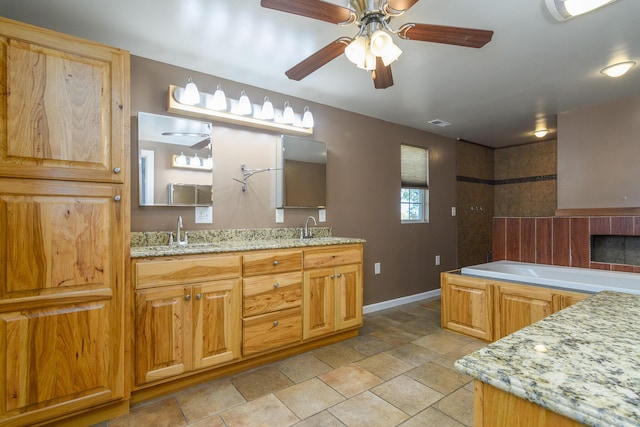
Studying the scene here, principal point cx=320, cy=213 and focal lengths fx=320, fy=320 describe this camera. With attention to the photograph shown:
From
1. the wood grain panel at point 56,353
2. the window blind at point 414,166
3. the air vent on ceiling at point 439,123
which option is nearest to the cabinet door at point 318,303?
the wood grain panel at point 56,353

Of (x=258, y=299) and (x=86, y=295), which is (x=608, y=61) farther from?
(x=86, y=295)

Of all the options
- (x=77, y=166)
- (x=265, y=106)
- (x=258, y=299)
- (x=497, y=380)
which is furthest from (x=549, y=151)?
(x=77, y=166)

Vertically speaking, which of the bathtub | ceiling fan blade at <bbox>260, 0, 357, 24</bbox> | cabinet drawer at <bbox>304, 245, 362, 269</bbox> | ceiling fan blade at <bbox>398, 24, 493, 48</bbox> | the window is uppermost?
ceiling fan blade at <bbox>260, 0, 357, 24</bbox>

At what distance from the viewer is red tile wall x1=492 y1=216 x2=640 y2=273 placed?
3.17 meters

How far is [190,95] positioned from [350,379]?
2.32 metres

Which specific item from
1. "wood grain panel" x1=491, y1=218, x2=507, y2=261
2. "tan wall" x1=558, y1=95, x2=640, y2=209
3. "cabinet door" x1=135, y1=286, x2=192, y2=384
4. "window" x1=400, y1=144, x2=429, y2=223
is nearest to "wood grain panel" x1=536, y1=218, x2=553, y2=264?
"tan wall" x1=558, y1=95, x2=640, y2=209

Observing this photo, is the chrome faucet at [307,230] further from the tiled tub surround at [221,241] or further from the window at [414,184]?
the window at [414,184]

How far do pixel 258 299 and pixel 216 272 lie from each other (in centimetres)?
37

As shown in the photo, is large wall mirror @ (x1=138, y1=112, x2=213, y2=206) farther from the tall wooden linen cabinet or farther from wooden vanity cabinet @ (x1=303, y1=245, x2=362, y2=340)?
wooden vanity cabinet @ (x1=303, y1=245, x2=362, y2=340)

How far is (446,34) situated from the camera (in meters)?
1.55

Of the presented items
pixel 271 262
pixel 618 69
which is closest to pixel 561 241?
pixel 618 69

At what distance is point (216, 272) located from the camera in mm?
2098

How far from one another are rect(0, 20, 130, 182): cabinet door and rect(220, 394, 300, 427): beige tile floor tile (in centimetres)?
147

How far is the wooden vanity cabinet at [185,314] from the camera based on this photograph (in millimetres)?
→ 1868
